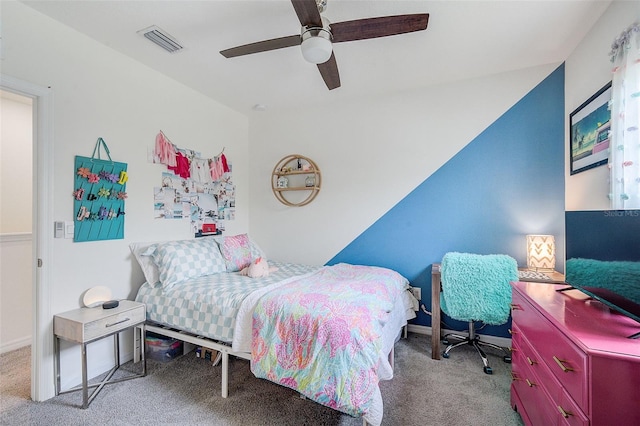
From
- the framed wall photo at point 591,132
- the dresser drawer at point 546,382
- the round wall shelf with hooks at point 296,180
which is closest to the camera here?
the dresser drawer at point 546,382

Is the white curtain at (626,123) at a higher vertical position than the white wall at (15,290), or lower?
higher

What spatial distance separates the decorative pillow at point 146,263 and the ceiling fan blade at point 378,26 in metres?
2.37

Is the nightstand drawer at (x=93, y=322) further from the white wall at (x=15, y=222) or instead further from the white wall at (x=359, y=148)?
the white wall at (x=359, y=148)

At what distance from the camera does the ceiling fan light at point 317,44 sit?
5.43ft

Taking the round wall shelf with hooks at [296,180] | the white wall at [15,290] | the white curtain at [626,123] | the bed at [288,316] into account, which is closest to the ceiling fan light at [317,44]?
the bed at [288,316]

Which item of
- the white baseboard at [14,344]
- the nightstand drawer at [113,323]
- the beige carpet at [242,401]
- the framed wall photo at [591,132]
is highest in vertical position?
the framed wall photo at [591,132]

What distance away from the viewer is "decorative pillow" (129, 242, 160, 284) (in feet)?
8.05

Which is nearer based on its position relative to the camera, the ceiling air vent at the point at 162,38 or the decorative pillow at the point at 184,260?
the ceiling air vent at the point at 162,38

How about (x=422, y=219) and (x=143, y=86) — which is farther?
(x=422, y=219)

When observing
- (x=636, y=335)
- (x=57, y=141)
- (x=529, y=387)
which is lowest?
(x=529, y=387)

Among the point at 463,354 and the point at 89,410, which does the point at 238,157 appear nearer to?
the point at 89,410

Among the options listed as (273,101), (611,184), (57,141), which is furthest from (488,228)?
(57,141)

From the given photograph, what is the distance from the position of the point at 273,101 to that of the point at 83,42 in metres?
1.82

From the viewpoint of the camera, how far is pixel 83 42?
219 centimetres
